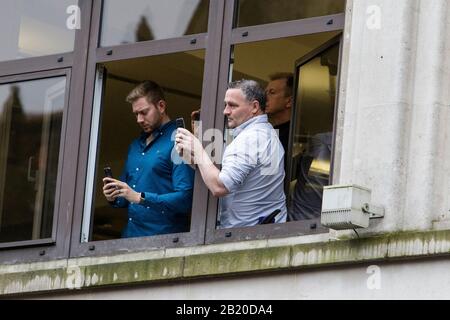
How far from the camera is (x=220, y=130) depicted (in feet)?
49.5

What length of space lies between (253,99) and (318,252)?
55.0 inches

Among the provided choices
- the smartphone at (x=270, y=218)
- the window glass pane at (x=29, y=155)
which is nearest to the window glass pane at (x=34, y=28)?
the window glass pane at (x=29, y=155)

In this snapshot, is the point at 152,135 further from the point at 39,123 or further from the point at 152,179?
the point at 39,123

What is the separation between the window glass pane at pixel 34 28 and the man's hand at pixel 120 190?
141 centimetres

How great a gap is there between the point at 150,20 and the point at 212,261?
7.50 feet

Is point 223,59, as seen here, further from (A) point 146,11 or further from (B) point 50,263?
(B) point 50,263

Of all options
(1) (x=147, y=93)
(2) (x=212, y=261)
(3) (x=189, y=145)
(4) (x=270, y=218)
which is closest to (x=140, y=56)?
(1) (x=147, y=93)

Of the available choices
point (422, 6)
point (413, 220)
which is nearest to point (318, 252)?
point (413, 220)

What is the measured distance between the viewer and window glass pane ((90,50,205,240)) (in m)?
15.3

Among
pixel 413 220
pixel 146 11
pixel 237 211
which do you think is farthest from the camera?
pixel 146 11

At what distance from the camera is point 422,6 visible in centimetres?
1420

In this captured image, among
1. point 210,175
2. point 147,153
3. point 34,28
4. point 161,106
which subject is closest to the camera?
point 210,175

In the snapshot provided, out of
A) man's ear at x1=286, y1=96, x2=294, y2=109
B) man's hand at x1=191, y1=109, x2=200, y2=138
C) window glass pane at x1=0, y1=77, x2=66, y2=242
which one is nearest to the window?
window glass pane at x1=0, y1=77, x2=66, y2=242

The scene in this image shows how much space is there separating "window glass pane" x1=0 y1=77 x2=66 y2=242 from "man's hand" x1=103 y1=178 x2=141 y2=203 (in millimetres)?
801
